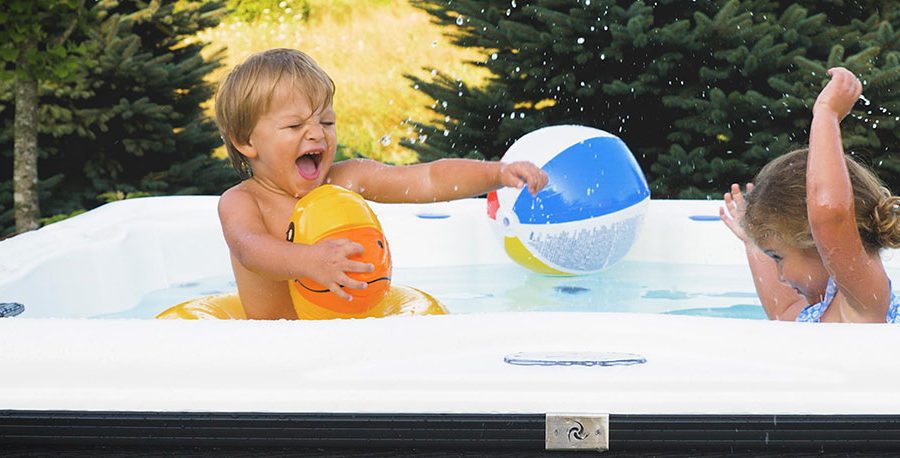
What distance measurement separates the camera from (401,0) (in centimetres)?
1181

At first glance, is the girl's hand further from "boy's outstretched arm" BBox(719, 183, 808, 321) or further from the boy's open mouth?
the boy's open mouth

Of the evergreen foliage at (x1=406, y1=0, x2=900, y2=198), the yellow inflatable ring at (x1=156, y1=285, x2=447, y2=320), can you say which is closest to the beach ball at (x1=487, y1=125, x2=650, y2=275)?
the yellow inflatable ring at (x1=156, y1=285, x2=447, y2=320)

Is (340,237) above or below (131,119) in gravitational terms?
above

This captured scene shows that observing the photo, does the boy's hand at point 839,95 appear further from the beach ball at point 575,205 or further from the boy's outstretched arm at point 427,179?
the beach ball at point 575,205

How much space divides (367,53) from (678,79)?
5495 mm

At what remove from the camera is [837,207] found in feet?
7.10

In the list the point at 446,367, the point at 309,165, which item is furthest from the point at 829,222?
the point at 309,165

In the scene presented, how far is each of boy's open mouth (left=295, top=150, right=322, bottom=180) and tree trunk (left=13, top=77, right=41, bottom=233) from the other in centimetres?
353

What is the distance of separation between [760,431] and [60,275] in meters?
2.02

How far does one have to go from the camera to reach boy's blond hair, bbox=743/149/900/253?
92.7 inches

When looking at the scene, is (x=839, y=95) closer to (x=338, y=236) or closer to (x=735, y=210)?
(x=735, y=210)

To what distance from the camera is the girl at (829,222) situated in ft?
7.14

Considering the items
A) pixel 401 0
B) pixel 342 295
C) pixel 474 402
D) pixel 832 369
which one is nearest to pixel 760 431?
pixel 832 369

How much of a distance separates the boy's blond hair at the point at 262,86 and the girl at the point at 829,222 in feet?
3.30
